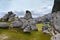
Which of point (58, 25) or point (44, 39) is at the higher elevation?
point (58, 25)

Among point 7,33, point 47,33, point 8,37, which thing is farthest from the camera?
point 47,33

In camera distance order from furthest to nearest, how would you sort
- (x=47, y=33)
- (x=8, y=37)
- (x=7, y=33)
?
1. (x=47, y=33)
2. (x=7, y=33)
3. (x=8, y=37)

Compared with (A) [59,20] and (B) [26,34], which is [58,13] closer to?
(A) [59,20]

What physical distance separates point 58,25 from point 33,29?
7.66m

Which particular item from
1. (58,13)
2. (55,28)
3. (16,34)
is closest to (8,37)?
(16,34)

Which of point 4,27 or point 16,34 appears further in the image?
point 4,27

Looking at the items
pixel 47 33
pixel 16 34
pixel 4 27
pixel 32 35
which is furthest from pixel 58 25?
pixel 4 27

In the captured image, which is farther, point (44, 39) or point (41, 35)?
point (41, 35)

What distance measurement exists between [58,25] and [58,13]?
15.4 feet

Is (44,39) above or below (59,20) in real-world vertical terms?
below

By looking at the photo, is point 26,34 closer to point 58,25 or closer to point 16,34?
point 16,34

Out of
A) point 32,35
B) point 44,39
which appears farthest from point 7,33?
point 44,39

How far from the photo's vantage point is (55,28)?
40312mm

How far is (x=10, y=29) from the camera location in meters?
41.9
